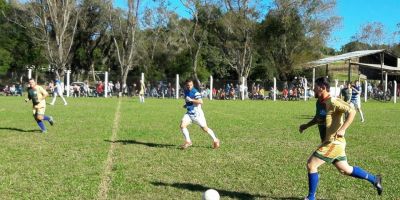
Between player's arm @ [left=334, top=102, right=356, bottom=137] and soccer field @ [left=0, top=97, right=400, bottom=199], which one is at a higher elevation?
player's arm @ [left=334, top=102, right=356, bottom=137]

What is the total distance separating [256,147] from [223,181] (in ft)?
12.2

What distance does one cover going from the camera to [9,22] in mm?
57344

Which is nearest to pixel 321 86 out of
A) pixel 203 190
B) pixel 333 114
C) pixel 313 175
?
pixel 333 114

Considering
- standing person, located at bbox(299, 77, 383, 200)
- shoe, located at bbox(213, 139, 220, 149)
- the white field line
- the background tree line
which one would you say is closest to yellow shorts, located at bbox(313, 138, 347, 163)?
standing person, located at bbox(299, 77, 383, 200)

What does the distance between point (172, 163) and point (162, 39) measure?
54.0 m

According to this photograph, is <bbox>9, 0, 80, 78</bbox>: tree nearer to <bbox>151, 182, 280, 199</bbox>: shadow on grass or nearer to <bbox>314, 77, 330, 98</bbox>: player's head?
<bbox>151, 182, 280, 199</bbox>: shadow on grass

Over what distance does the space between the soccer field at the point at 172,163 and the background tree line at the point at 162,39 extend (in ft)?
110

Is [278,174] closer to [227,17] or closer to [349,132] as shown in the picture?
[349,132]

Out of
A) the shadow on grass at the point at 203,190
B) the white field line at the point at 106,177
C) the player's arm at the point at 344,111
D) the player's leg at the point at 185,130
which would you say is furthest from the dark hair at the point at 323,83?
the player's leg at the point at 185,130

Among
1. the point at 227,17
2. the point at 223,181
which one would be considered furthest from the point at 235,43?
the point at 223,181

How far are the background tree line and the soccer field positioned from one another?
33.4 m

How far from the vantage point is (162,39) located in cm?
6212

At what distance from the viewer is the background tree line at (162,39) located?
51312mm

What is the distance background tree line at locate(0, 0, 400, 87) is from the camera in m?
51.3
